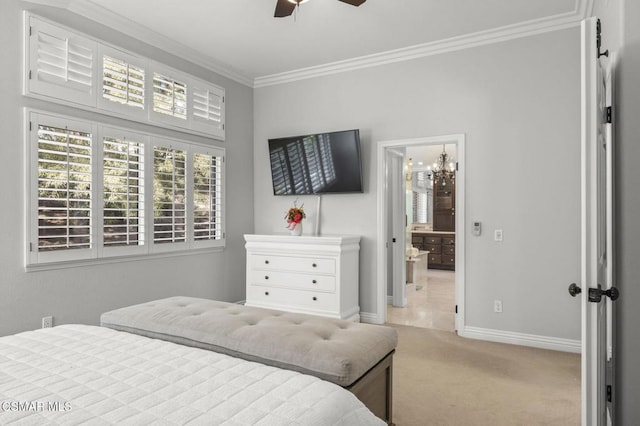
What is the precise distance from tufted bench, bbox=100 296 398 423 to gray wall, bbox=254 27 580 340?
2263 mm

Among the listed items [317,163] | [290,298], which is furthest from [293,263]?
[317,163]

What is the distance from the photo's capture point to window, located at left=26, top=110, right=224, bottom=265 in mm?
3191

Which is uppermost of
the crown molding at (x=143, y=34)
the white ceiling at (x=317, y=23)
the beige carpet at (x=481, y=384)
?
the white ceiling at (x=317, y=23)

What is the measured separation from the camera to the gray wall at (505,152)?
3762 mm

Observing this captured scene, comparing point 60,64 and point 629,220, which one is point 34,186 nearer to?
point 60,64

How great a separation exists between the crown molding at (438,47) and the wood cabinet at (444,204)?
609 centimetres

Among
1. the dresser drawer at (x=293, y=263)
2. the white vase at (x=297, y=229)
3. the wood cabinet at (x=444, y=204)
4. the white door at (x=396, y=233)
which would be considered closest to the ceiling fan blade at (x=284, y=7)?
the white vase at (x=297, y=229)

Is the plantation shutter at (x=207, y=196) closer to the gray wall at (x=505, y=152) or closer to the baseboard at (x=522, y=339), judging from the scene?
the gray wall at (x=505, y=152)

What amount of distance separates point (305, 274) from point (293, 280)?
0.17 m

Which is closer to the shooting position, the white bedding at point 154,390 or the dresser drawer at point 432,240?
the white bedding at point 154,390

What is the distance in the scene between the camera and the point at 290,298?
4.57 metres

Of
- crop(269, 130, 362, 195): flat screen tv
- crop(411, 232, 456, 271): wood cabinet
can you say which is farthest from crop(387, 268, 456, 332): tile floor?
crop(269, 130, 362, 195): flat screen tv

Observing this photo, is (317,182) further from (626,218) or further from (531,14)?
(626,218)

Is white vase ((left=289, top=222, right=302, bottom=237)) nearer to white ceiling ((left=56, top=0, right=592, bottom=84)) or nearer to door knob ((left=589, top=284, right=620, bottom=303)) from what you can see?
white ceiling ((left=56, top=0, right=592, bottom=84))
